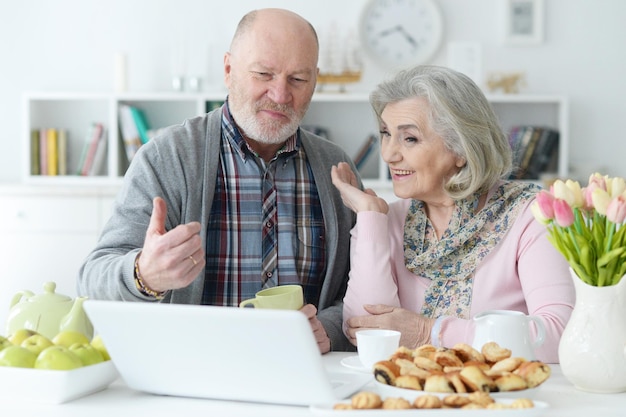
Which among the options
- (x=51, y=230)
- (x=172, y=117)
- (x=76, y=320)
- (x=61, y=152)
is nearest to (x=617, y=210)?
(x=76, y=320)

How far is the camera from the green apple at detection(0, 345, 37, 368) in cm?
125

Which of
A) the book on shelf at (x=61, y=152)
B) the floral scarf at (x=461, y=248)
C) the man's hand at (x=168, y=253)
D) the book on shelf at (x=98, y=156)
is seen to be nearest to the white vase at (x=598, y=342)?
the floral scarf at (x=461, y=248)

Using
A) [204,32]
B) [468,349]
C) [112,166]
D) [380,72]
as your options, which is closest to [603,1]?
[380,72]

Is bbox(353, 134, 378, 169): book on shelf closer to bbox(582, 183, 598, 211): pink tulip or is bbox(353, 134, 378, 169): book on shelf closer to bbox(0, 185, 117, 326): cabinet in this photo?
bbox(0, 185, 117, 326): cabinet

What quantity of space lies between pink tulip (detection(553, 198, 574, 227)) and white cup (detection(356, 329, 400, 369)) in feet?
1.15

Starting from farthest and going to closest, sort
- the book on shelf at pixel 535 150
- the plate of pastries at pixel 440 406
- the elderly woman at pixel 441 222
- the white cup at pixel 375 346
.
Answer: the book on shelf at pixel 535 150, the elderly woman at pixel 441 222, the white cup at pixel 375 346, the plate of pastries at pixel 440 406

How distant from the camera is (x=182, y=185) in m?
2.05

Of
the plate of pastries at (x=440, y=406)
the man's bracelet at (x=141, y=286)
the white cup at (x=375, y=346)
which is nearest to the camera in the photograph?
the plate of pastries at (x=440, y=406)

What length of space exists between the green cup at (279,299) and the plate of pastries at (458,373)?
276 mm

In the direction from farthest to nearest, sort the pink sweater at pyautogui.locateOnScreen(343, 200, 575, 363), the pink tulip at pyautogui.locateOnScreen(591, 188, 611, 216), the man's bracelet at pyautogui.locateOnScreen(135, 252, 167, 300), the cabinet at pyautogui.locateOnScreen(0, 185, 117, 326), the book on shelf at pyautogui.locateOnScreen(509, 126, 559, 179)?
the book on shelf at pyautogui.locateOnScreen(509, 126, 559, 179) < the cabinet at pyautogui.locateOnScreen(0, 185, 117, 326) < the pink sweater at pyautogui.locateOnScreen(343, 200, 575, 363) < the man's bracelet at pyautogui.locateOnScreen(135, 252, 167, 300) < the pink tulip at pyautogui.locateOnScreen(591, 188, 611, 216)

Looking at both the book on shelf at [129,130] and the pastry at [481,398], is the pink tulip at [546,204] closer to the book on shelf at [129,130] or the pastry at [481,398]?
the pastry at [481,398]

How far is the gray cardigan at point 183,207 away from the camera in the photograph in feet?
6.40

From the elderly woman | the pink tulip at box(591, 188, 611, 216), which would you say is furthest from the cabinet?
the pink tulip at box(591, 188, 611, 216)

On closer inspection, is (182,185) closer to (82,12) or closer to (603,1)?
(82,12)
